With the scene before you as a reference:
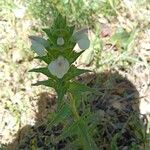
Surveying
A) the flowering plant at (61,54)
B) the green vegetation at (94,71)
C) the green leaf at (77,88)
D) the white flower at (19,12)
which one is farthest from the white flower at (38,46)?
the white flower at (19,12)

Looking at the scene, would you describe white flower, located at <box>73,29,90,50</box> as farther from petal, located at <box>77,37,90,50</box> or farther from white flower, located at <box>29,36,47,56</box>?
white flower, located at <box>29,36,47,56</box>

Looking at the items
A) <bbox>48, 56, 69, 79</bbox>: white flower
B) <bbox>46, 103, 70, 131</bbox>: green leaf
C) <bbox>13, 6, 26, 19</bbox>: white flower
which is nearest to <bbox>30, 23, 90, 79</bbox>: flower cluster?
<bbox>48, 56, 69, 79</bbox>: white flower

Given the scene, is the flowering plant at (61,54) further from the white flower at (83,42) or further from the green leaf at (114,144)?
the green leaf at (114,144)

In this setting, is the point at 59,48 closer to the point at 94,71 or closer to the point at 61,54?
the point at 61,54

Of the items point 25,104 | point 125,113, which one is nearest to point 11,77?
point 25,104

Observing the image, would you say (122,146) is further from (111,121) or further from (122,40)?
(122,40)

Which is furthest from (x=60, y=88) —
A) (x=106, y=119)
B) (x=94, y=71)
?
(x=94, y=71)
